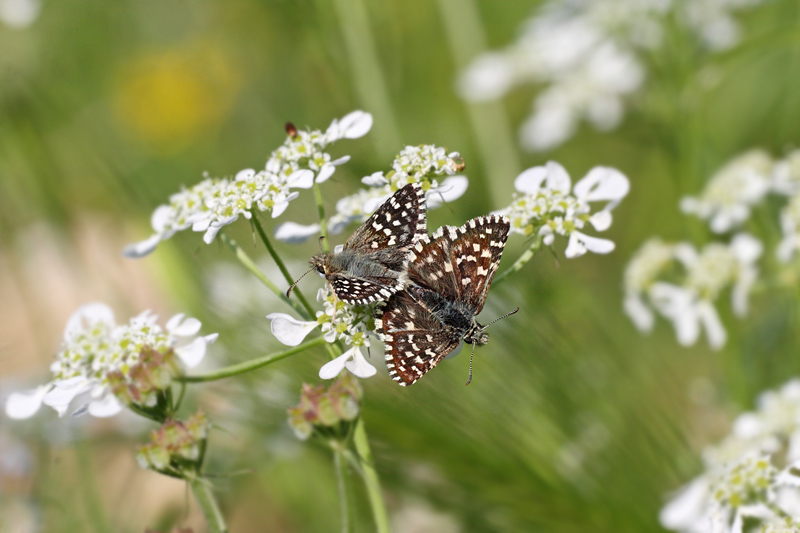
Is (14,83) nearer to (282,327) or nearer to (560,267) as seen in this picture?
(282,327)

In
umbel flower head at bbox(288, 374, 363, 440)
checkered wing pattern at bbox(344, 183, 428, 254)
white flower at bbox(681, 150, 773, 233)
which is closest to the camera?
umbel flower head at bbox(288, 374, 363, 440)

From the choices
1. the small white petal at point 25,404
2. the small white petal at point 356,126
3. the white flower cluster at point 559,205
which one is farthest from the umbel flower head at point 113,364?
the white flower cluster at point 559,205

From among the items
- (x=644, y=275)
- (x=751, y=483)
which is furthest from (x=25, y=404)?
(x=644, y=275)

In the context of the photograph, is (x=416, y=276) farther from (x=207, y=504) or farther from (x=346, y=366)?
(x=207, y=504)

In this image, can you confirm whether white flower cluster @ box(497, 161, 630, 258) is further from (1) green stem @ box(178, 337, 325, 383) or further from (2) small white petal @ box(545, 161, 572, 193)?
(1) green stem @ box(178, 337, 325, 383)

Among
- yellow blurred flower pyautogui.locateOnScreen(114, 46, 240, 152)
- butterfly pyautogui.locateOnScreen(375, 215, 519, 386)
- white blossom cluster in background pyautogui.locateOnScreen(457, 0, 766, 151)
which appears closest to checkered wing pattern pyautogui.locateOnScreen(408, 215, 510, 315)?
butterfly pyautogui.locateOnScreen(375, 215, 519, 386)

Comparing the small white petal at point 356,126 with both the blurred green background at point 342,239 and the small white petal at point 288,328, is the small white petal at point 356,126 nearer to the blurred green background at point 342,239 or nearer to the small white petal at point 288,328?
the blurred green background at point 342,239
